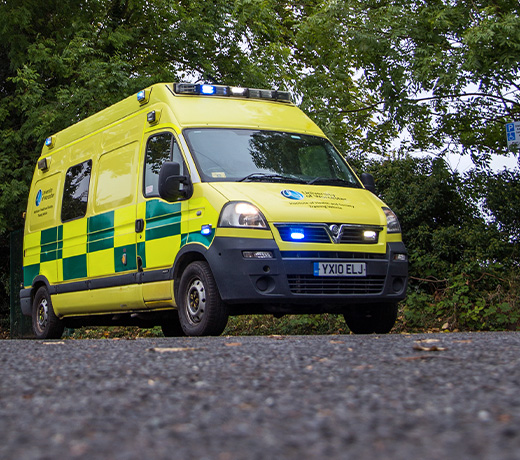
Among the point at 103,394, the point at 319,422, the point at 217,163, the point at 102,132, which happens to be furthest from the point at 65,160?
the point at 319,422

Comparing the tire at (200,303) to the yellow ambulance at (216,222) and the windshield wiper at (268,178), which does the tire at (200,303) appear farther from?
the windshield wiper at (268,178)

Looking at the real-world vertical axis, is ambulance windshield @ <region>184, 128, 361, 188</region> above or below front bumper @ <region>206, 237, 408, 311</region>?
above

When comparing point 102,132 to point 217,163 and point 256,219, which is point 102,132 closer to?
point 217,163

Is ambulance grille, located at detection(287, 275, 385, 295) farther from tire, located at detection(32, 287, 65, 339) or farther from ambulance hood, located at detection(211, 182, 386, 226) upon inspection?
tire, located at detection(32, 287, 65, 339)

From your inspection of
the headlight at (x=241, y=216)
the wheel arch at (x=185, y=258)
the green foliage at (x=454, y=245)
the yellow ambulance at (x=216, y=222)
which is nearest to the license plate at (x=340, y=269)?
the yellow ambulance at (x=216, y=222)

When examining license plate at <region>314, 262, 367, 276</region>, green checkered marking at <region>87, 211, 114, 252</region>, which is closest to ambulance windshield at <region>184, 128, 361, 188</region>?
license plate at <region>314, 262, 367, 276</region>

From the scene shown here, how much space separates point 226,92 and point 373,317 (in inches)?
112

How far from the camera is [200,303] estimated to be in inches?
304

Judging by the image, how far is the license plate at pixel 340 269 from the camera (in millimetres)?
7574

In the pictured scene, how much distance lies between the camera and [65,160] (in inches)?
431

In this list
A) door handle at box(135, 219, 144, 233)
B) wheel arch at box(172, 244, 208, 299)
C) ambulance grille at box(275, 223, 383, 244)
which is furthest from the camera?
door handle at box(135, 219, 144, 233)

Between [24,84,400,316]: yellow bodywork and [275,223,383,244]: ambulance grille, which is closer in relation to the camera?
[275,223,383,244]: ambulance grille

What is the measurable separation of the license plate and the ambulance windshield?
0.97 m

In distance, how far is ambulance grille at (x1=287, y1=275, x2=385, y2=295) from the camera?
24.7 feet
